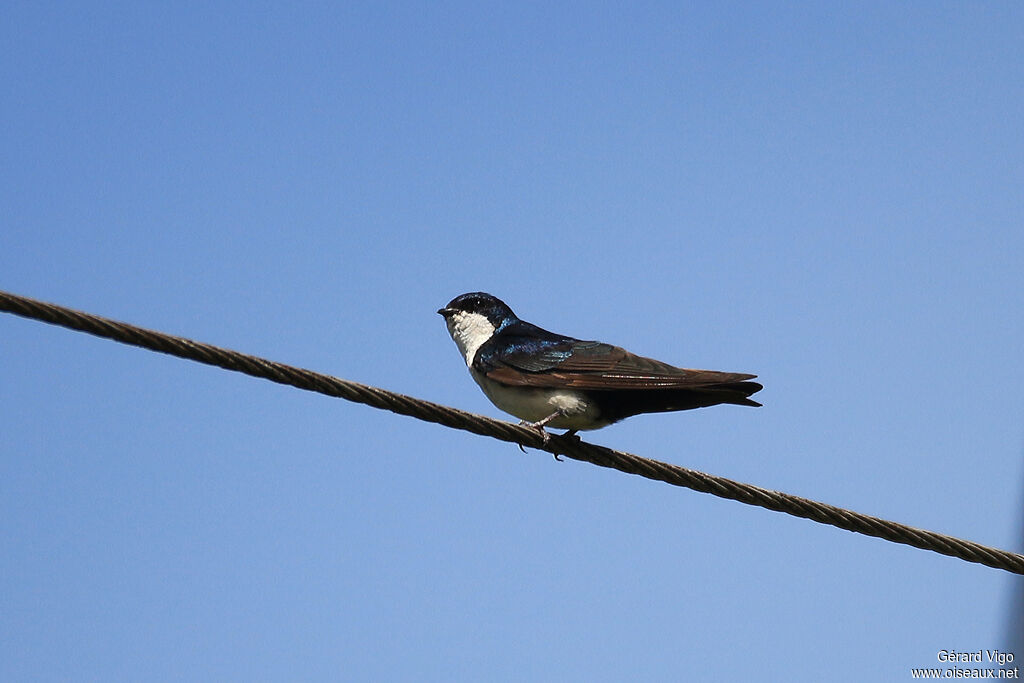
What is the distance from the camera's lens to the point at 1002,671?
22.2 feet

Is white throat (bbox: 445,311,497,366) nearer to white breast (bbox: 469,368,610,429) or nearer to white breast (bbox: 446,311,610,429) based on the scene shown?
white breast (bbox: 446,311,610,429)

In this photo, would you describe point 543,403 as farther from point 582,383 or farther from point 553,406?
point 582,383

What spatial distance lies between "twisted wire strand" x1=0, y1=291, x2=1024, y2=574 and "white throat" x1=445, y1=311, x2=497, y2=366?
1713 millimetres

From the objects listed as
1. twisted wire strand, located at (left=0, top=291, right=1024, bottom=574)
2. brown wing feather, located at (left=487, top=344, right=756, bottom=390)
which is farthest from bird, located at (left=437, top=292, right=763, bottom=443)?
twisted wire strand, located at (left=0, top=291, right=1024, bottom=574)

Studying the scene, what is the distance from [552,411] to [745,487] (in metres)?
1.56

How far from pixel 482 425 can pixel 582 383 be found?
1.38m

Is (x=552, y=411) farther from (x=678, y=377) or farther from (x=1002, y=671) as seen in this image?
(x=1002, y=671)

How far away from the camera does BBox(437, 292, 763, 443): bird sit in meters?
5.79

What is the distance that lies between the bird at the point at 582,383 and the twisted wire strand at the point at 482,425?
1.81 ft

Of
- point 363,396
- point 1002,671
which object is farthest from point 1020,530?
point 363,396

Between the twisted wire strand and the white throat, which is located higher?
the white throat

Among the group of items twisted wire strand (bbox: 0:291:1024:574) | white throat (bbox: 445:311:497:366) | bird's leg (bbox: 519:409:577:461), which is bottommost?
twisted wire strand (bbox: 0:291:1024:574)

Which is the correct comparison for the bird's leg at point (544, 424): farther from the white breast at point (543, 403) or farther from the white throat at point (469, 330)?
the white throat at point (469, 330)

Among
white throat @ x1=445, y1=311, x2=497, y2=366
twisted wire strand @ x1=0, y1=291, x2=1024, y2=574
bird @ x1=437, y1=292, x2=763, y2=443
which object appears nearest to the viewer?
twisted wire strand @ x1=0, y1=291, x2=1024, y2=574
